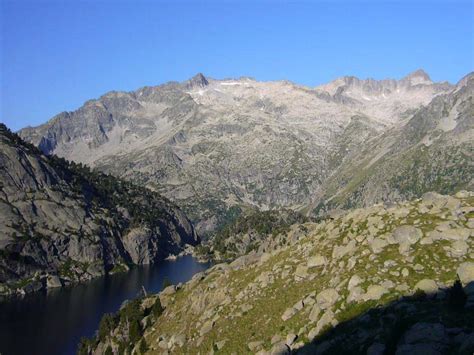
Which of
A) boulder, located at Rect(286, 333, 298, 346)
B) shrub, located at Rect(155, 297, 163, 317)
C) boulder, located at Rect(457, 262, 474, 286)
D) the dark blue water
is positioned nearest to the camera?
boulder, located at Rect(457, 262, 474, 286)

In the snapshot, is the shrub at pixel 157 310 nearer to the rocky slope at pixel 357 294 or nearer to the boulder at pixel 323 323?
the rocky slope at pixel 357 294

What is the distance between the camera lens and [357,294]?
3872 cm

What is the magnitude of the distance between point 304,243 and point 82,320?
406 feet

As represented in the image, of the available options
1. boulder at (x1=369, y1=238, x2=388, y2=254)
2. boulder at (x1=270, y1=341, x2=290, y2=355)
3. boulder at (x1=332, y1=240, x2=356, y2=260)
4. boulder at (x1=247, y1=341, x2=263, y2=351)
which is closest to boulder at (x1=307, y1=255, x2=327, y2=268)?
boulder at (x1=332, y1=240, x2=356, y2=260)

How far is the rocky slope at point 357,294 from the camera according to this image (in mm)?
30641

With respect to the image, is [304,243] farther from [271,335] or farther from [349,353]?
[349,353]

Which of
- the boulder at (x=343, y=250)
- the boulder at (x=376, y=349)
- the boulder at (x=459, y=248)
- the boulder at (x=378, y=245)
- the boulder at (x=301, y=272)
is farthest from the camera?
the boulder at (x=301, y=272)

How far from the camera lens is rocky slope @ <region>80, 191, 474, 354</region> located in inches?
1206

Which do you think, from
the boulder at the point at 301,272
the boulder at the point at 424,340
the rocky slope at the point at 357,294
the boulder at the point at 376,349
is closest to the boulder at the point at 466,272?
the rocky slope at the point at 357,294

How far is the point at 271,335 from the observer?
42.9m

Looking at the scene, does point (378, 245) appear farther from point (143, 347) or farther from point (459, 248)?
point (143, 347)

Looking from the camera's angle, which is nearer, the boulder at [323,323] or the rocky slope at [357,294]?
the rocky slope at [357,294]

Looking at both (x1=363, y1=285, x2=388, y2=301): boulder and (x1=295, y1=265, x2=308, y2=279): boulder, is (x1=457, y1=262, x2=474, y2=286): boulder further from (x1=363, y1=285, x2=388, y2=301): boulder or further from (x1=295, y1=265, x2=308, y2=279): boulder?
(x1=295, y1=265, x2=308, y2=279): boulder

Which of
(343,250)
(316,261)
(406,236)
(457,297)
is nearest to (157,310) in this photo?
(316,261)
